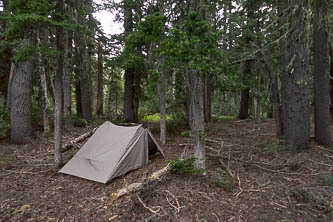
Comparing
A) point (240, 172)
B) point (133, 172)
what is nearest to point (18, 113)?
point (133, 172)

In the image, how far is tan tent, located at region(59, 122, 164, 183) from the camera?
4.62m

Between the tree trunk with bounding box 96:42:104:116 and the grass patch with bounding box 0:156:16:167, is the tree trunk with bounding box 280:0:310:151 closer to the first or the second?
the grass patch with bounding box 0:156:16:167

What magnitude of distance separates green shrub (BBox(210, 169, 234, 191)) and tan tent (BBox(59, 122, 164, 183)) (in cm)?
197

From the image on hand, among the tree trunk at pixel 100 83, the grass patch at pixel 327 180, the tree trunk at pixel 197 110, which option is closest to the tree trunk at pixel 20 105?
the tree trunk at pixel 100 83

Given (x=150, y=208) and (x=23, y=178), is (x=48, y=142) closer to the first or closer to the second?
(x=23, y=178)

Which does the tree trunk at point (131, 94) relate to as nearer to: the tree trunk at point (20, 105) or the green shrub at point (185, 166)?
the tree trunk at point (20, 105)

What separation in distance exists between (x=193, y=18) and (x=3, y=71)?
29.7 feet

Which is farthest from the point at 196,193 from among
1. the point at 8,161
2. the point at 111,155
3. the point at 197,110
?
the point at 8,161

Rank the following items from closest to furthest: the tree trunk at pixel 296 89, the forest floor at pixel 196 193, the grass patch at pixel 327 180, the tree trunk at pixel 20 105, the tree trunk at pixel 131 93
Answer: the forest floor at pixel 196 193
the grass patch at pixel 327 180
the tree trunk at pixel 296 89
the tree trunk at pixel 20 105
the tree trunk at pixel 131 93

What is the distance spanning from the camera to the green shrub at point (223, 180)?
3.89 m

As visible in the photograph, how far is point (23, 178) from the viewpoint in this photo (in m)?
4.79

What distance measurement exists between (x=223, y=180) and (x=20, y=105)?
7.20 meters

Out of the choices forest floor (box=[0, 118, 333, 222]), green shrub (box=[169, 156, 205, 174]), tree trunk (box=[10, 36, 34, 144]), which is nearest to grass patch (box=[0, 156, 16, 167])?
forest floor (box=[0, 118, 333, 222])

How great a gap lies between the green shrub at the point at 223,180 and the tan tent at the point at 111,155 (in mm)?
1972
